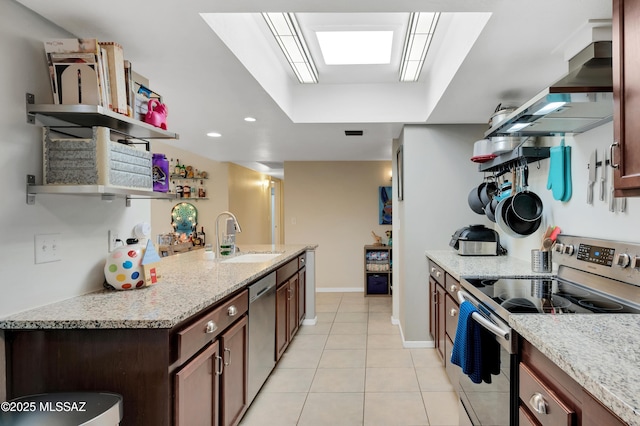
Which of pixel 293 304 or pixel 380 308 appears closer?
pixel 293 304

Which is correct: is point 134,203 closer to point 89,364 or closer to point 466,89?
point 89,364

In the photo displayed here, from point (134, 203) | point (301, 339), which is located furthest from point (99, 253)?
point (301, 339)

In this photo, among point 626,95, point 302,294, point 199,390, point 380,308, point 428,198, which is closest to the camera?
point 626,95

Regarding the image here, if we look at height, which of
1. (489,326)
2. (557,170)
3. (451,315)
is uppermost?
(557,170)

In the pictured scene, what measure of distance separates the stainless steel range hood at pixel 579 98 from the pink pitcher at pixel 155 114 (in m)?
1.75

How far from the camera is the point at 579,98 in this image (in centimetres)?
146

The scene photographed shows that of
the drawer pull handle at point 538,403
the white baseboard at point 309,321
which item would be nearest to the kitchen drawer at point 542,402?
the drawer pull handle at point 538,403

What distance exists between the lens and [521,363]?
4.06ft

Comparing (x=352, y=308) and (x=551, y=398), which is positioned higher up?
(x=551, y=398)

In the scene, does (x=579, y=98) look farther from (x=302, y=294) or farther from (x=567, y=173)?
(x=302, y=294)

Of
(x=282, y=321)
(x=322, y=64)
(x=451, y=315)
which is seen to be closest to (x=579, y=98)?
(x=451, y=315)

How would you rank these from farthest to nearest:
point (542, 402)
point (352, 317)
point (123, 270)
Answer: point (352, 317), point (123, 270), point (542, 402)

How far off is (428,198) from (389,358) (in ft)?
4.86

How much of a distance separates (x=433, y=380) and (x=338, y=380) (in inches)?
27.9
